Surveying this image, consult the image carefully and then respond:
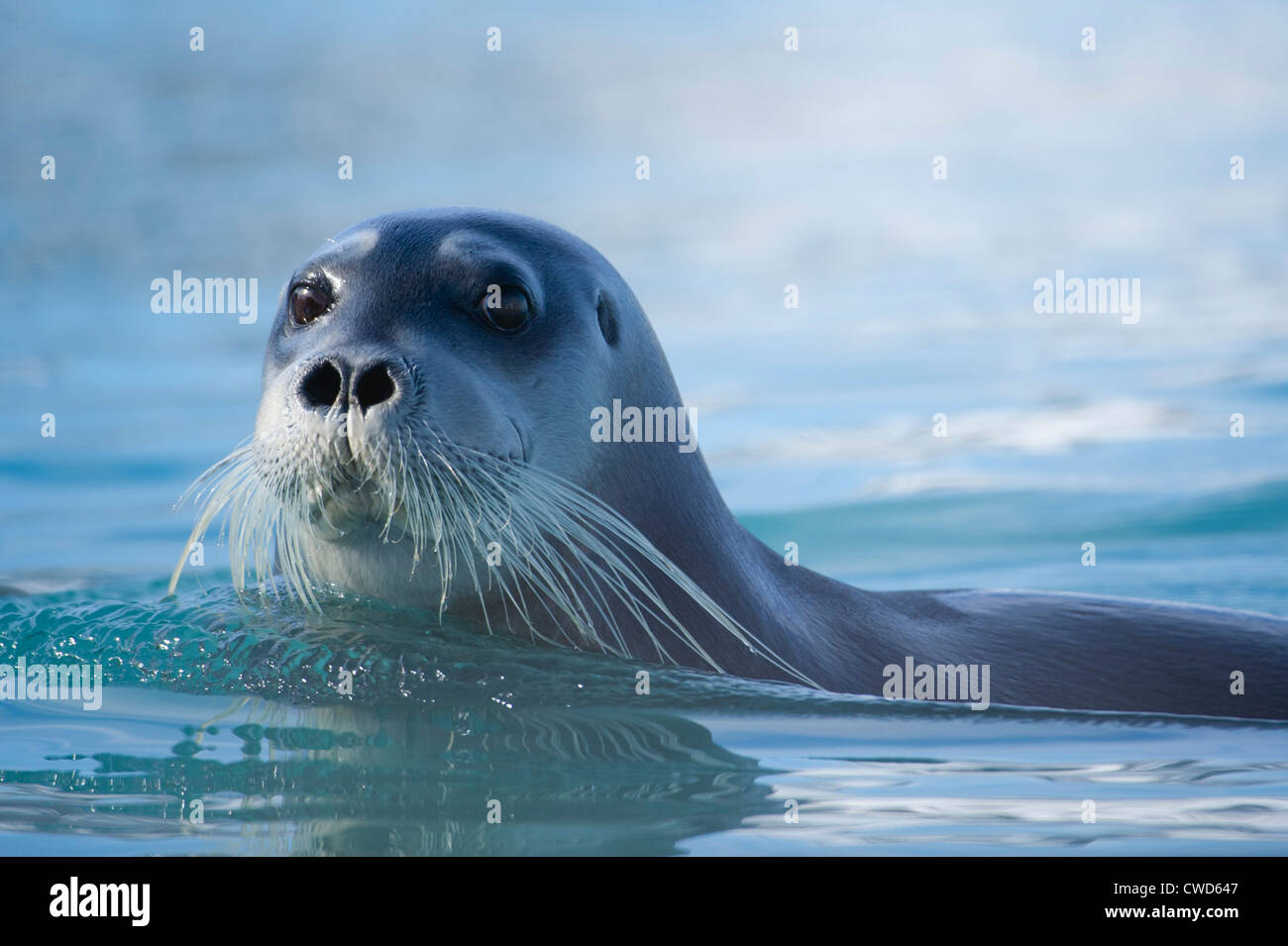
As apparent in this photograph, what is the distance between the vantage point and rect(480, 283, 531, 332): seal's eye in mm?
4203

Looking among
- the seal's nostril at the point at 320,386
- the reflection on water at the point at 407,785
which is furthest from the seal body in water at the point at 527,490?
the reflection on water at the point at 407,785

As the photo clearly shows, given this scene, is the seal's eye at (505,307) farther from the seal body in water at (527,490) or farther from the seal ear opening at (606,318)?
the seal ear opening at (606,318)

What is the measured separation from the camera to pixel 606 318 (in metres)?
4.53

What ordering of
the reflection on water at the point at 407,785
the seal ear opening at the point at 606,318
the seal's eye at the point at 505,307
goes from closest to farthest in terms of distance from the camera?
1. the reflection on water at the point at 407,785
2. the seal's eye at the point at 505,307
3. the seal ear opening at the point at 606,318

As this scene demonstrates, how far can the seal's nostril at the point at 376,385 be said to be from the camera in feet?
12.8

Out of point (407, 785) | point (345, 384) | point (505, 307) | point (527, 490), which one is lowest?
point (407, 785)

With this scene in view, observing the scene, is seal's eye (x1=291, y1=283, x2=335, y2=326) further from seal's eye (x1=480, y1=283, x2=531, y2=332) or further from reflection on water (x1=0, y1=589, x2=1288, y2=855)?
reflection on water (x1=0, y1=589, x2=1288, y2=855)

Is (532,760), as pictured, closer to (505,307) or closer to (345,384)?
(345,384)

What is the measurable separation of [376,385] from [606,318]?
32.3 inches

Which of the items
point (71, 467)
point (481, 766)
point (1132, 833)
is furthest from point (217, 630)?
point (71, 467)

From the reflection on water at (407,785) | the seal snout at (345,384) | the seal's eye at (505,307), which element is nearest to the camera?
the reflection on water at (407,785)

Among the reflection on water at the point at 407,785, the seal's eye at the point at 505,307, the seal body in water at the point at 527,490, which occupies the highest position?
the seal's eye at the point at 505,307

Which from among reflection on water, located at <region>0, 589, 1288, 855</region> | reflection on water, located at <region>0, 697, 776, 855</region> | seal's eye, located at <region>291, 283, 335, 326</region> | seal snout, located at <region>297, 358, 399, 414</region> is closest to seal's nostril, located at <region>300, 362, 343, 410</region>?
seal snout, located at <region>297, 358, 399, 414</region>

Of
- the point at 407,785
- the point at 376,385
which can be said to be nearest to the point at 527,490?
the point at 376,385
